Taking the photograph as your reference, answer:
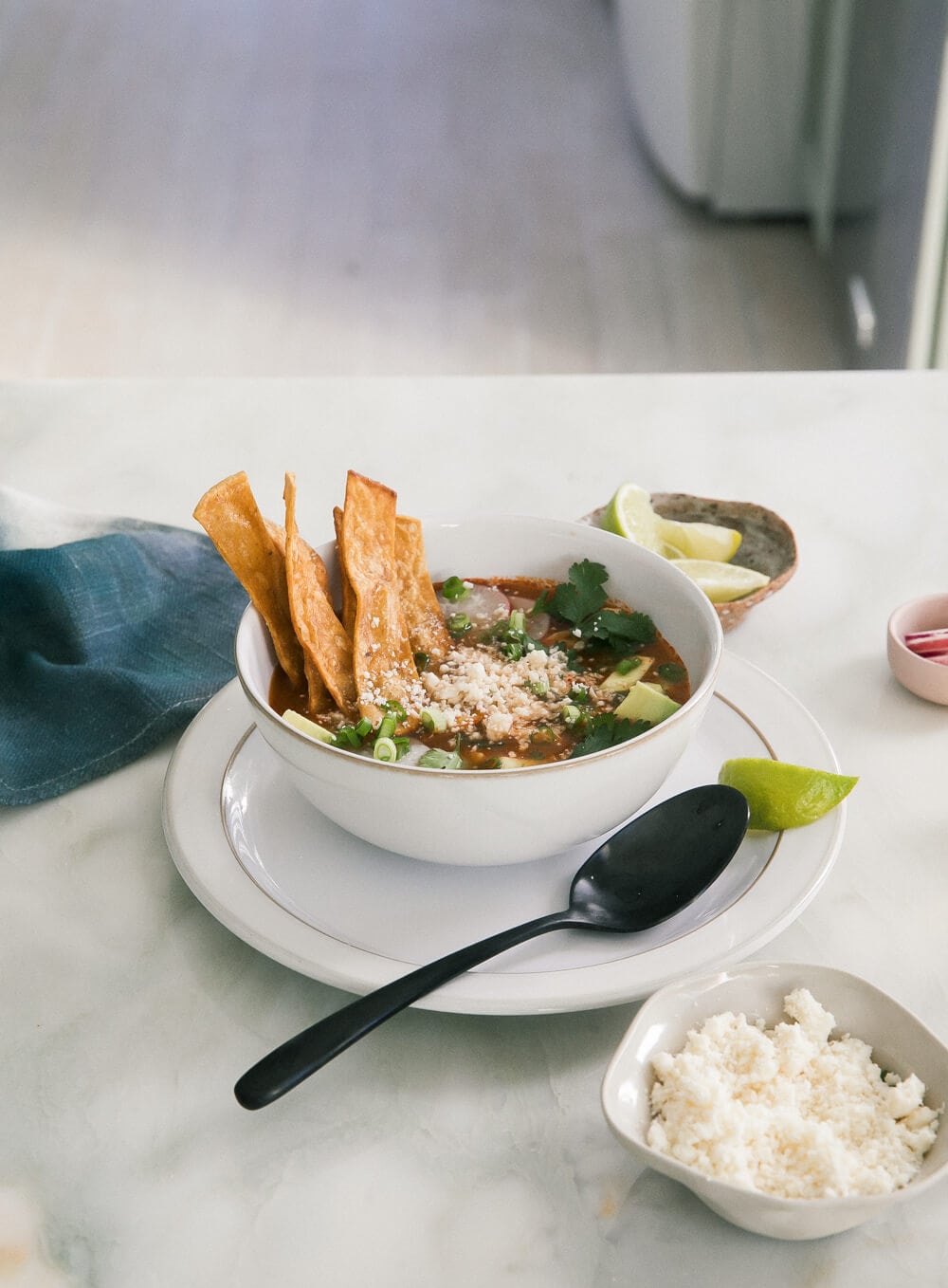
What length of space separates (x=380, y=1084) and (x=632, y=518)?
0.58m

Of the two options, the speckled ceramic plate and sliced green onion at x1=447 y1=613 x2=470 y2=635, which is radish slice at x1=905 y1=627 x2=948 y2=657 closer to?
the speckled ceramic plate

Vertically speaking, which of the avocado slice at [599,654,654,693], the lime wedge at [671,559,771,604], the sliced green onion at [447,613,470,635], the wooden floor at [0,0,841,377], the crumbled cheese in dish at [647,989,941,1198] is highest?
the avocado slice at [599,654,654,693]

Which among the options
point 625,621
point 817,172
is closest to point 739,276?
point 817,172

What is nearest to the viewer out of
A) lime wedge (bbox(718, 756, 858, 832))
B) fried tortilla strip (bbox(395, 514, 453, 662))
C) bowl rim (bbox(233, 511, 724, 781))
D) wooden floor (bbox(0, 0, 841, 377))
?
bowl rim (bbox(233, 511, 724, 781))

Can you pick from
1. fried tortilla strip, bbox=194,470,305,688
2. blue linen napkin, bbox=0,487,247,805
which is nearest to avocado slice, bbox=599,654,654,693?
fried tortilla strip, bbox=194,470,305,688

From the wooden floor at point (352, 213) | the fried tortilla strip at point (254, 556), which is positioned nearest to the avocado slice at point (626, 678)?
the fried tortilla strip at point (254, 556)

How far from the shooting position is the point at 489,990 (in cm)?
72

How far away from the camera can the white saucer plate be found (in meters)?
0.74

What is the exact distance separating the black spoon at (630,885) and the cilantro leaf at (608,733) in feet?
0.17

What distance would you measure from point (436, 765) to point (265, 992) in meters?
0.17

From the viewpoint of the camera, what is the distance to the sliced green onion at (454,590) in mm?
1005

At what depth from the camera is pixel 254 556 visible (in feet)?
2.91

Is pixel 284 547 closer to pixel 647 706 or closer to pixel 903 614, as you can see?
pixel 647 706

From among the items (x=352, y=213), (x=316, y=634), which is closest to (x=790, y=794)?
(x=316, y=634)
